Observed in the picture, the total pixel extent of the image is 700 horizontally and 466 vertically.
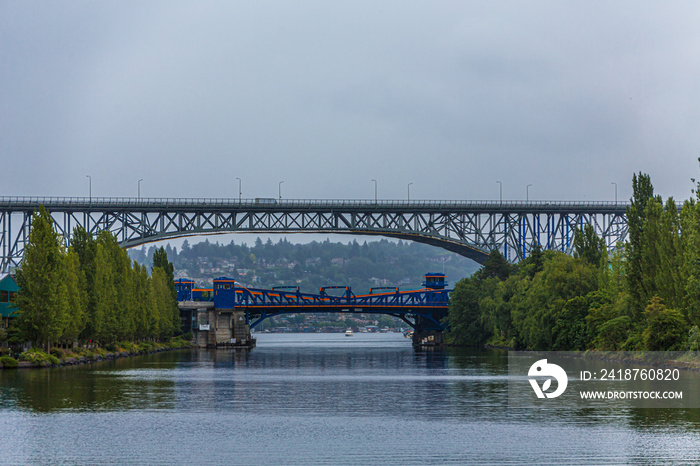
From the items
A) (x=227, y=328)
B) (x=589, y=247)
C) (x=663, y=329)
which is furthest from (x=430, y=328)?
(x=663, y=329)

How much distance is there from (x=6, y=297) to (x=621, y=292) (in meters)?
60.2

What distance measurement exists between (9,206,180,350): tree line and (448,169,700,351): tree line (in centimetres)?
4622

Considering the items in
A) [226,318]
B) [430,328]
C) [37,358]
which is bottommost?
[37,358]

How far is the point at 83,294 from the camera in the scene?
10350 cm

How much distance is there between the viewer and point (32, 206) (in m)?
146

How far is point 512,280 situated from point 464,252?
31402mm

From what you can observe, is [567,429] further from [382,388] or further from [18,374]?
[18,374]

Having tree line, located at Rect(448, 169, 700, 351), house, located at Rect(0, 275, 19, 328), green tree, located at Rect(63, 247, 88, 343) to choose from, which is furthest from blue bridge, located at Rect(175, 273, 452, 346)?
green tree, located at Rect(63, 247, 88, 343)

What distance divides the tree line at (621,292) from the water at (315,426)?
55.8 feet

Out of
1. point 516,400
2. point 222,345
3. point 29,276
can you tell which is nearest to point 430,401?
point 516,400

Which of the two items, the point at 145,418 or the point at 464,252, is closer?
the point at 145,418

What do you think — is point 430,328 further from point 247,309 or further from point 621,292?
point 621,292

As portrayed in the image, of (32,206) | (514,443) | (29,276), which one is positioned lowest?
(514,443)

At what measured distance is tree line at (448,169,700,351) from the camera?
254 ft
